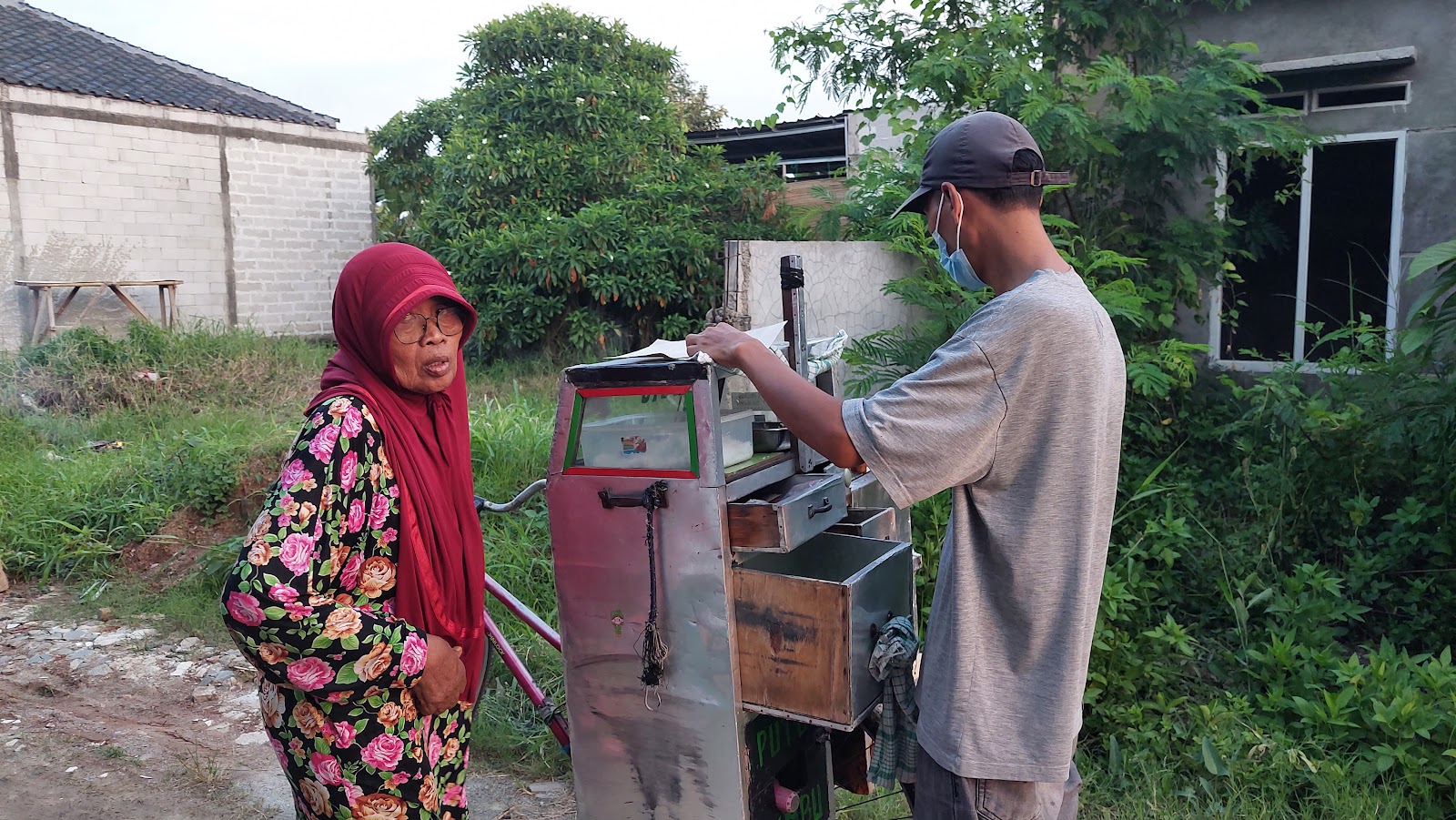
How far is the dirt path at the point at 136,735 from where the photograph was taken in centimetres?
365

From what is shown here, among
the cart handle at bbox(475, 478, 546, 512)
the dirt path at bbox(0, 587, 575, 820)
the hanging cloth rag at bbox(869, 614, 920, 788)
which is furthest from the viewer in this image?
the dirt path at bbox(0, 587, 575, 820)

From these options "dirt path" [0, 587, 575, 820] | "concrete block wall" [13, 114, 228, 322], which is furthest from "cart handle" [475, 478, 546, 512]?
"concrete block wall" [13, 114, 228, 322]

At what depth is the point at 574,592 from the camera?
7.92 feet

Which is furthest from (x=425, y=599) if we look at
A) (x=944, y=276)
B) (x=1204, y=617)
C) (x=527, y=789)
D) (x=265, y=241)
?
(x=265, y=241)

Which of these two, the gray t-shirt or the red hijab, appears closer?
the gray t-shirt

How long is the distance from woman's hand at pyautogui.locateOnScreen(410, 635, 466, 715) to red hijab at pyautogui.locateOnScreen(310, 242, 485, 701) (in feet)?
0.20

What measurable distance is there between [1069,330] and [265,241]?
14.9m

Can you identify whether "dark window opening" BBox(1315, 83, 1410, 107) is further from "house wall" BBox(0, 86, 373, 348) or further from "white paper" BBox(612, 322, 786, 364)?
"house wall" BBox(0, 86, 373, 348)

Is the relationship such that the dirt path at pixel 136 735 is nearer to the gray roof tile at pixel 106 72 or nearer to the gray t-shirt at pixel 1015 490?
the gray t-shirt at pixel 1015 490

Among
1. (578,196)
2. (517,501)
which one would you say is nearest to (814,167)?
(578,196)

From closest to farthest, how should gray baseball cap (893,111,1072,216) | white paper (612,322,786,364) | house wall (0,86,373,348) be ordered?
gray baseball cap (893,111,1072,216), white paper (612,322,786,364), house wall (0,86,373,348)

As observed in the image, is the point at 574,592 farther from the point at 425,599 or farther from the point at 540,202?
the point at 540,202

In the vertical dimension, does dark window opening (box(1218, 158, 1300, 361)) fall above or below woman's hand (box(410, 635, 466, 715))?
above

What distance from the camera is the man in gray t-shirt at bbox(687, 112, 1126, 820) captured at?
1.61 meters
